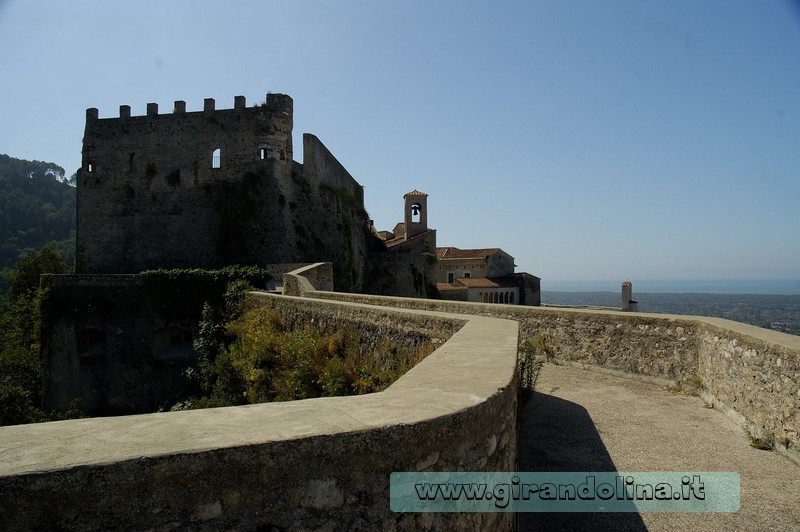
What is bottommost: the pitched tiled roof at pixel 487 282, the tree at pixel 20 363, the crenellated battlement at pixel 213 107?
the tree at pixel 20 363

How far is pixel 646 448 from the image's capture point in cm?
554

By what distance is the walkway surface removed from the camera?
13.7ft

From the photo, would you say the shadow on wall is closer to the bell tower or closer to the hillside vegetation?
the bell tower

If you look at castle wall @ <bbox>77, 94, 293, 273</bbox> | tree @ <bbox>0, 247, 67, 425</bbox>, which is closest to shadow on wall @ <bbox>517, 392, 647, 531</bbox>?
tree @ <bbox>0, 247, 67, 425</bbox>

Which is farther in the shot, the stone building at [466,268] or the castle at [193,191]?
the stone building at [466,268]

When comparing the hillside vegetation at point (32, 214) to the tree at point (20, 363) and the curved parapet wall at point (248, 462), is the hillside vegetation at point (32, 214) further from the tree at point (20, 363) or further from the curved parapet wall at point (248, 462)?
the curved parapet wall at point (248, 462)

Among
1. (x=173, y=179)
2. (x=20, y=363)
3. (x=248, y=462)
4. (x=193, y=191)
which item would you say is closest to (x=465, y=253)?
(x=193, y=191)

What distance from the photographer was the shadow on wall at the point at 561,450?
4.18m

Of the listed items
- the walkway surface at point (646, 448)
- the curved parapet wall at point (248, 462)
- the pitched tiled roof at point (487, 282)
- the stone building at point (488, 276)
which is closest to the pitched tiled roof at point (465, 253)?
the stone building at point (488, 276)

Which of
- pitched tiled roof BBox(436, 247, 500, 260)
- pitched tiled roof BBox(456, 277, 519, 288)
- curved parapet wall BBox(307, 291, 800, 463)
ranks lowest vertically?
curved parapet wall BBox(307, 291, 800, 463)

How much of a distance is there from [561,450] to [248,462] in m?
4.42

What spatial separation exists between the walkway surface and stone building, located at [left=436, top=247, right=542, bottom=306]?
4086 cm

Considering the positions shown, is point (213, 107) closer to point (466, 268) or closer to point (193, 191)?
point (193, 191)

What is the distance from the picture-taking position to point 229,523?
2.16 metres
